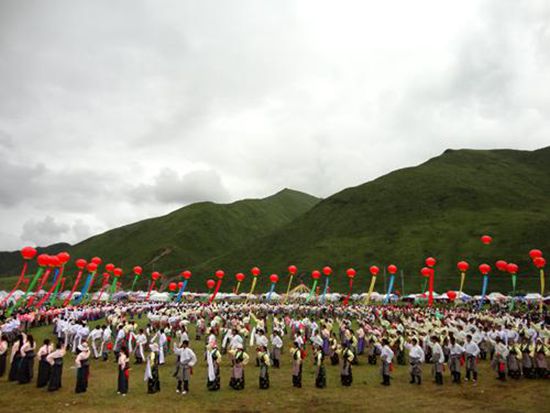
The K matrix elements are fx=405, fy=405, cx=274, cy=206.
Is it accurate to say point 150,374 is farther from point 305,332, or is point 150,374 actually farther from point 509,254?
point 509,254

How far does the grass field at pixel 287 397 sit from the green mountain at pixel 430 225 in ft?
176

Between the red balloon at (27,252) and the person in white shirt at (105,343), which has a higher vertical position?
the red balloon at (27,252)

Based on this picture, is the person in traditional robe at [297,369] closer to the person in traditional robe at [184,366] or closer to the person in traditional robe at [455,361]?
the person in traditional robe at [184,366]

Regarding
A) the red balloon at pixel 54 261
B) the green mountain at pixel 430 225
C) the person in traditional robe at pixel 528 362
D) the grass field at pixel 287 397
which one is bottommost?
the grass field at pixel 287 397

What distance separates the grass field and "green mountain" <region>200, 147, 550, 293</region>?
176 feet

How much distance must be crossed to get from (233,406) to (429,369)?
33.6 feet

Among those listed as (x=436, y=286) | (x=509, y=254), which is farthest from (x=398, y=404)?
(x=509, y=254)

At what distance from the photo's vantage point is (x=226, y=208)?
167 metres

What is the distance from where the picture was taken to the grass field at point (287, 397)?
1199cm

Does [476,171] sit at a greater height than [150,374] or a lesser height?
greater

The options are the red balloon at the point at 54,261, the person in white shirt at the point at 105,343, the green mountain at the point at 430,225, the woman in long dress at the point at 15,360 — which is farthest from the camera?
the green mountain at the point at 430,225

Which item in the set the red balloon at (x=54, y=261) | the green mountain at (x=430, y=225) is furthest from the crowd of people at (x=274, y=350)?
the green mountain at (x=430, y=225)

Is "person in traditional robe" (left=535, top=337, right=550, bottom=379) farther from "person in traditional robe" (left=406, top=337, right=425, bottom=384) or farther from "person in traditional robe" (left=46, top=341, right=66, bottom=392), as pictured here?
"person in traditional robe" (left=46, top=341, right=66, bottom=392)

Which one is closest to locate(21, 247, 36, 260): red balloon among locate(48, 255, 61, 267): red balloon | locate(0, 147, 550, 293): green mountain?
locate(48, 255, 61, 267): red balloon
